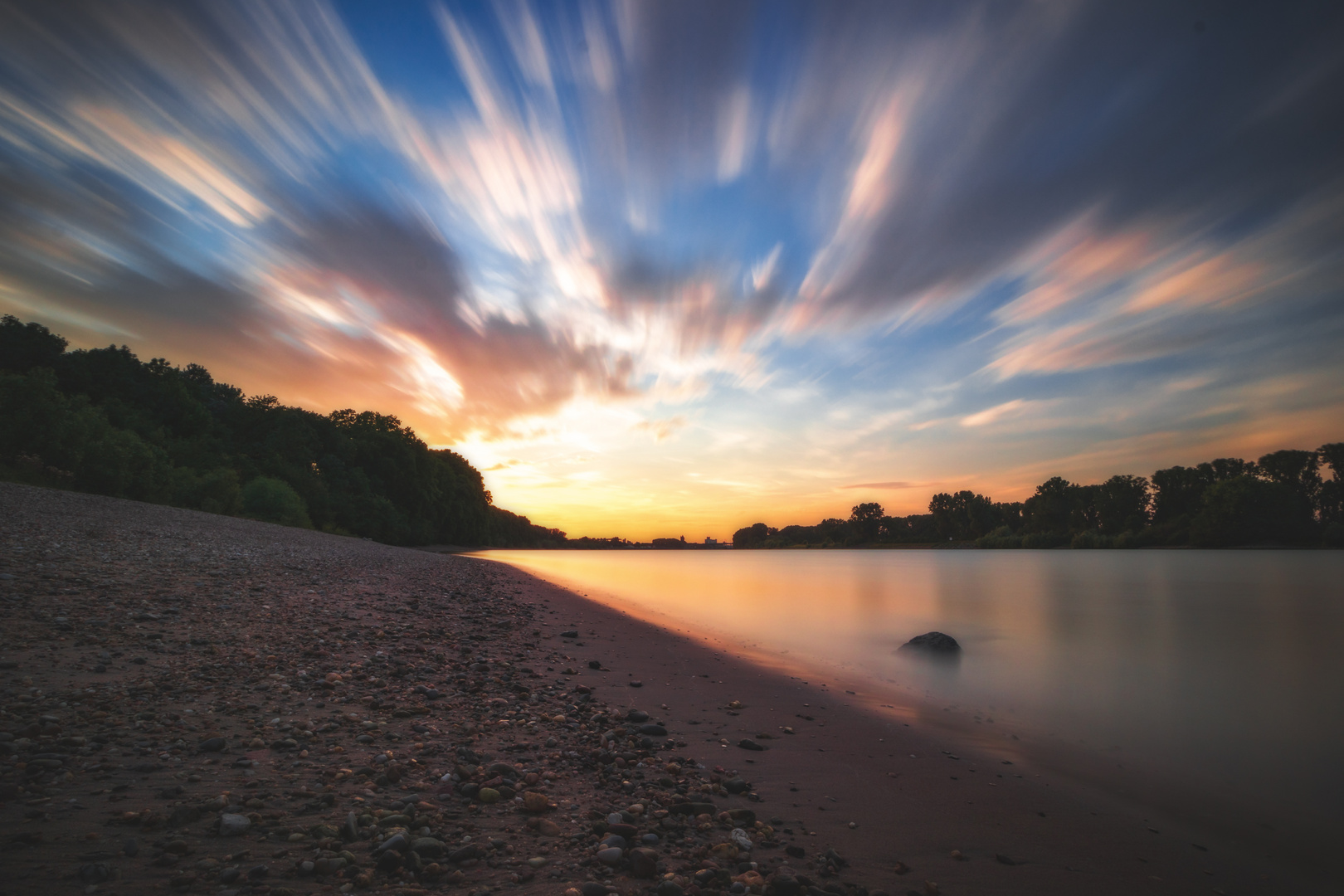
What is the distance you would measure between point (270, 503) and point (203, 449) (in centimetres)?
856

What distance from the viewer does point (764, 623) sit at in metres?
18.2

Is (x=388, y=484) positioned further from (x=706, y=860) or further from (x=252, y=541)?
(x=706, y=860)

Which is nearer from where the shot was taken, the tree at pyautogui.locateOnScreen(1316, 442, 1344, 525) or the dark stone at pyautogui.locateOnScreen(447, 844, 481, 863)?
the dark stone at pyautogui.locateOnScreen(447, 844, 481, 863)

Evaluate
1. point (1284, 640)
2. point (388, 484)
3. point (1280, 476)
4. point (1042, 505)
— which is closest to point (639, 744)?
point (1284, 640)

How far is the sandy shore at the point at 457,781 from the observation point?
2.93 m

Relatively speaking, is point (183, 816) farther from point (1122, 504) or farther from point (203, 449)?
point (1122, 504)

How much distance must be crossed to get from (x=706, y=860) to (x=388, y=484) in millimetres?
76254

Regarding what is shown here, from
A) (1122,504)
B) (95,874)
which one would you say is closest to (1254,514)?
(1122,504)

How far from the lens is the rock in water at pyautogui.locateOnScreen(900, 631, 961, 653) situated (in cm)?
1316

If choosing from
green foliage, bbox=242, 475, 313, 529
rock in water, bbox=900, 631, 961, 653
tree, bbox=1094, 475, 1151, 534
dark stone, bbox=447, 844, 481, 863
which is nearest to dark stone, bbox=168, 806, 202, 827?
dark stone, bbox=447, 844, 481, 863

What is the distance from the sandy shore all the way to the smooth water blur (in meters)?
2.54

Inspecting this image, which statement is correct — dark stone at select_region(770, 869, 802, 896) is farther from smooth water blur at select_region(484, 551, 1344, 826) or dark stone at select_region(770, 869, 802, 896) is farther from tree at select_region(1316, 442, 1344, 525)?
tree at select_region(1316, 442, 1344, 525)

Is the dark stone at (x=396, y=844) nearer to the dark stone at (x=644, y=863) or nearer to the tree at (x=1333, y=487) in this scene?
the dark stone at (x=644, y=863)

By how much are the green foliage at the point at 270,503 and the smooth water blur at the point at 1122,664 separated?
2456cm
